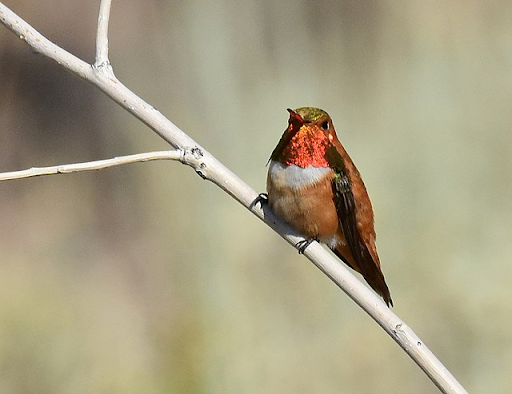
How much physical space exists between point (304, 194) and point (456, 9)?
2499 millimetres

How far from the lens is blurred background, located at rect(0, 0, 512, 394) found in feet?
13.7

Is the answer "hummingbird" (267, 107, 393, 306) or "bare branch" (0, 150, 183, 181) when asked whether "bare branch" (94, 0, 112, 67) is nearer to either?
"bare branch" (0, 150, 183, 181)

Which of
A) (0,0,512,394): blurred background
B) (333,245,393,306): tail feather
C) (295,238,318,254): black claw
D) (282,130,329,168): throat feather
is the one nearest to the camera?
(295,238,318,254): black claw

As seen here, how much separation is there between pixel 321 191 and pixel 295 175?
4.9 inches

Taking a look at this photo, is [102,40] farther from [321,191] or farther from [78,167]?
[321,191]

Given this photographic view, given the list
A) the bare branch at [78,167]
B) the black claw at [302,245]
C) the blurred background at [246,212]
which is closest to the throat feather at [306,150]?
the black claw at [302,245]

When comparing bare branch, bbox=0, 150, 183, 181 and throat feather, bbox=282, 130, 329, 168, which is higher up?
throat feather, bbox=282, 130, 329, 168

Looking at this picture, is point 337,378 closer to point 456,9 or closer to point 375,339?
point 375,339

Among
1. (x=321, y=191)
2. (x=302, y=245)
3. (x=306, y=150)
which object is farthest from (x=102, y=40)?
(x=321, y=191)

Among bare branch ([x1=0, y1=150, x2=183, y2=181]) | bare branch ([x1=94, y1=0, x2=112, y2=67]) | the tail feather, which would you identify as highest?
bare branch ([x1=94, y1=0, x2=112, y2=67])

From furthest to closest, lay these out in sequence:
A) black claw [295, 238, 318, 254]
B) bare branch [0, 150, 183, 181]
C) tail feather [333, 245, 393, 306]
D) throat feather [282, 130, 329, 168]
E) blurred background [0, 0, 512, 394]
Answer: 1. blurred background [0, 0, 512, 394]
2. tail feather [333, 245, 393, 306]
3. throat feather [282, 130, 329, 168]
4. black claw [295, 238, 318, 254]
5. bare branch [0, 150, 183, 181]

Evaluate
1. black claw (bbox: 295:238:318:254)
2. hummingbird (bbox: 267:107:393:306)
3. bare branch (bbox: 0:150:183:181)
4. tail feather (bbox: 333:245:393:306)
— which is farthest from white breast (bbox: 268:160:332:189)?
bare branch (bbox: 0:150:183:181)

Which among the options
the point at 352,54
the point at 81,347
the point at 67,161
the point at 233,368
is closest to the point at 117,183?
the point at 67,161

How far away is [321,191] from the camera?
248 cm
